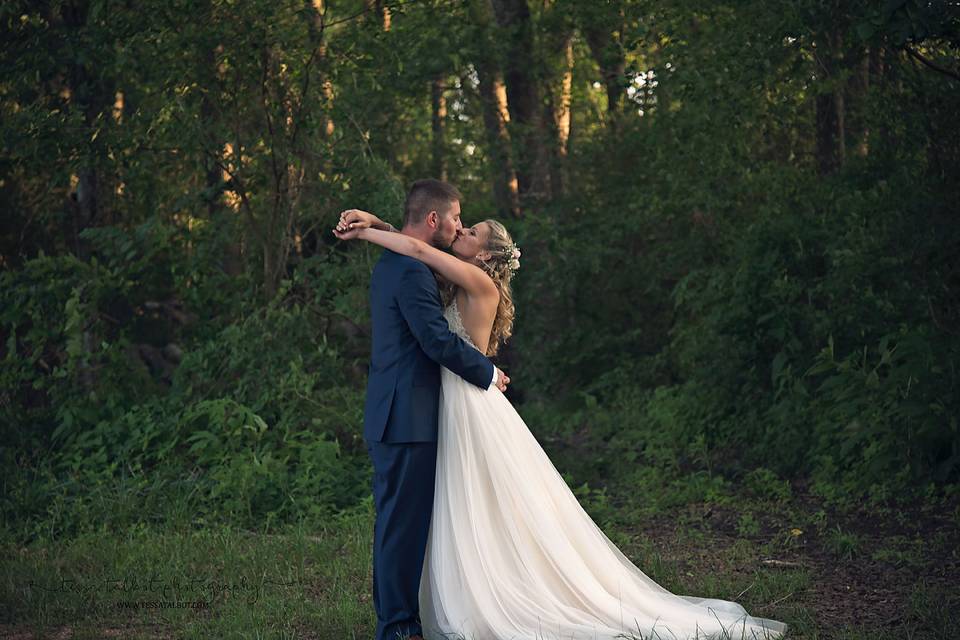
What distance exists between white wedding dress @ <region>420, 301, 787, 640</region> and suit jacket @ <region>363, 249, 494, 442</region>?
154 mm

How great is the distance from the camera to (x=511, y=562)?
575 centimetres

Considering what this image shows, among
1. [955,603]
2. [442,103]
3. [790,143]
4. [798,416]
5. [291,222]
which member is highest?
Answer: [442,103]

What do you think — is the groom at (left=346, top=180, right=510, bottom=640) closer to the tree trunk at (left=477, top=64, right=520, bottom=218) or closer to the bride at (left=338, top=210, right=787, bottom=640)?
the bride at (left=338, top=210, right=787, bottom=640)

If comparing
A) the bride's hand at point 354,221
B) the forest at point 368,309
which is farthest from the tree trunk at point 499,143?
the bride's hand at point 354,221

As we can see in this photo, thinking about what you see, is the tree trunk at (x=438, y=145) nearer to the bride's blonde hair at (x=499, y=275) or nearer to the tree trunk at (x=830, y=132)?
the tree trunk at (x=830, y=132)

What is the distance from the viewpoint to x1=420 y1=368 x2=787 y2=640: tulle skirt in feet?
18.2

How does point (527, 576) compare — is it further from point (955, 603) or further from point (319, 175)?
point (319, 175)

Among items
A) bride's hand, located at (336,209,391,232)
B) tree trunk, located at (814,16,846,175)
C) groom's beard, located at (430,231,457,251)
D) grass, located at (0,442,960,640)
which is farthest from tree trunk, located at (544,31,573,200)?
groom's beard, located at (430,231,457,251)

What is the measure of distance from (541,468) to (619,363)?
9652 mm

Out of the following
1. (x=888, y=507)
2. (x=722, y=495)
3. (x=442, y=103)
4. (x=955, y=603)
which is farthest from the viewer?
(x=442, y=103)

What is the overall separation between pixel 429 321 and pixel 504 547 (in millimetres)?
1188

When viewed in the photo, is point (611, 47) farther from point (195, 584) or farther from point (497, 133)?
point (195, 584)

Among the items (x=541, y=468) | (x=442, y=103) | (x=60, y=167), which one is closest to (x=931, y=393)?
(x=541, y=468)

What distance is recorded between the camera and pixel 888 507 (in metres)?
8.61
